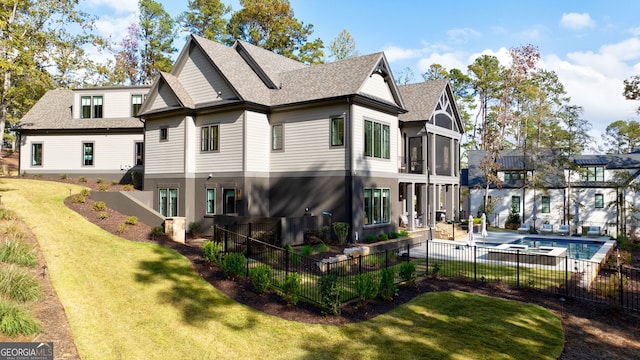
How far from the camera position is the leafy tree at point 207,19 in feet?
166

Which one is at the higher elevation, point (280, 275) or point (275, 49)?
point (275, 49)

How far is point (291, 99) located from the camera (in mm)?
23594

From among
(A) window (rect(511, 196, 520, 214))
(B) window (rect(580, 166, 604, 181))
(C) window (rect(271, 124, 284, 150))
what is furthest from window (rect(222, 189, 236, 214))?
(B) window (rect(580, 166, 604, 181))

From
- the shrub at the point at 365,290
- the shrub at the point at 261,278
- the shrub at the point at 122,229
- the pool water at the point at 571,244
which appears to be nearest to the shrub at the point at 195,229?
the shrub at the point at 122,229

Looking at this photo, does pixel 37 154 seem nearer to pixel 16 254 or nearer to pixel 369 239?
pixel 16 254

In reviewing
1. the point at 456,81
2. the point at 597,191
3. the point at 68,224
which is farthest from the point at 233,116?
the point at 456,81

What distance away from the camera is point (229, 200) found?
23.7m

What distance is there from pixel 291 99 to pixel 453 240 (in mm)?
14714

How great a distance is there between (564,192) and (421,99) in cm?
2039

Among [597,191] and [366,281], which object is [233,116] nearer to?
[366,281]

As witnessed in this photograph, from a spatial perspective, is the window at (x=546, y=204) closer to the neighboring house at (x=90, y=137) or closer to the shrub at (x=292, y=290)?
the shrub at (x=292, y=290)

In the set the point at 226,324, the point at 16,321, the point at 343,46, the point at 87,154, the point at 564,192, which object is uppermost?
the point at 343,46

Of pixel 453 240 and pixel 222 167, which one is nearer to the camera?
pixel 222 167

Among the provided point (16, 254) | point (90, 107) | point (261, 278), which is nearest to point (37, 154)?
point (90, 107)
